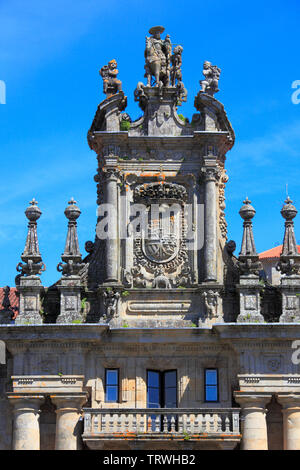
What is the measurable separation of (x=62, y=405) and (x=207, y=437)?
3.90m

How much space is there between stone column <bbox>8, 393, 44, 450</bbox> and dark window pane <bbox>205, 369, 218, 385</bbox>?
14.7ft

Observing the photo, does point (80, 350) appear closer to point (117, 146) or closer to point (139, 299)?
point (139, 299)

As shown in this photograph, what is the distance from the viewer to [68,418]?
31.8 meters

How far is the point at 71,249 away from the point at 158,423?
5323 mm

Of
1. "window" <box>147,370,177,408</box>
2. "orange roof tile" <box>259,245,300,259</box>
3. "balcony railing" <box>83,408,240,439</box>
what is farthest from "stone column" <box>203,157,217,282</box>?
"orange roof tile" <box>259,245,300,259</box>

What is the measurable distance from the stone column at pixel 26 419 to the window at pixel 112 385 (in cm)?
184

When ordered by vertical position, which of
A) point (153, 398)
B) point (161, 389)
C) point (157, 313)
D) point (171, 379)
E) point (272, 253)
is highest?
point (272, 253)

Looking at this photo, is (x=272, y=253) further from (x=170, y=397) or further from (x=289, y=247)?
(x=170, y=397)

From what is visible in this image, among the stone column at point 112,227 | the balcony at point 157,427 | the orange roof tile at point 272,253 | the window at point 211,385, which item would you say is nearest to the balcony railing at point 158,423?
the balcony at point 157,427

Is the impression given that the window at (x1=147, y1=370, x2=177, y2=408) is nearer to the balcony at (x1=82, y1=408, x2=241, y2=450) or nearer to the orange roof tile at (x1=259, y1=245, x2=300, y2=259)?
the balcony at (x1=82, y1=408, x2=241, y2=450)

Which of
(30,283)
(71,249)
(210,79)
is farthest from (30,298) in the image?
(210,79)

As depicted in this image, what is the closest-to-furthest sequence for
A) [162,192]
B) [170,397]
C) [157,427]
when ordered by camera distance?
[157,427] < [170,397] < [162,192]

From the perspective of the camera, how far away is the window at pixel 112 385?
107 ft

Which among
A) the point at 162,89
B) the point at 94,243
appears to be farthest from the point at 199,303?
the point at 162,89
